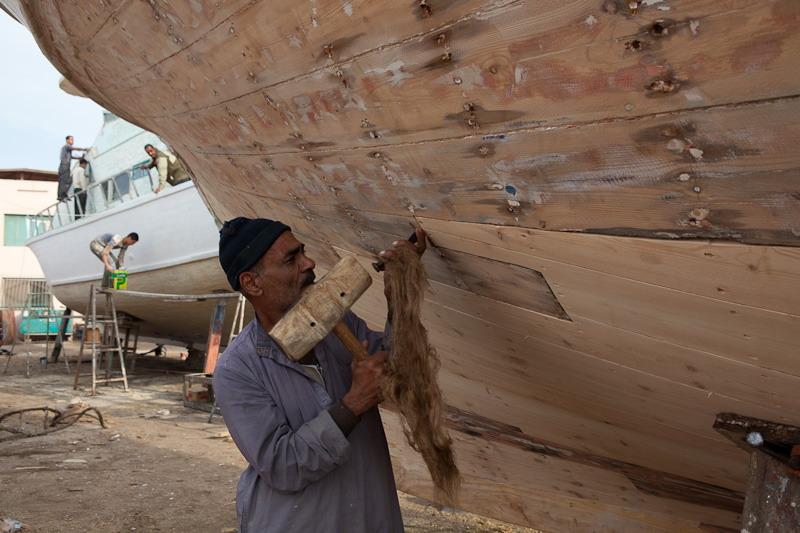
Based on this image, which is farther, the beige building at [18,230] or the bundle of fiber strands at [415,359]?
the beige building at [18,230]

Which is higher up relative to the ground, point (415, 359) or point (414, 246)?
point (414, 246)

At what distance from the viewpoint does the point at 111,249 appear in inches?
416

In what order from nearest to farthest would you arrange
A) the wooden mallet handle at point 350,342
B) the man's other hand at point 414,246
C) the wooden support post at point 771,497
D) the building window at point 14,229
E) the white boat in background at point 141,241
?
the wooden support post at point 771,497, the wooden mallet handle at point 350,342, the man's other hand at point 414,246, the white boat in background at point 141,241, the building window at point 14,229

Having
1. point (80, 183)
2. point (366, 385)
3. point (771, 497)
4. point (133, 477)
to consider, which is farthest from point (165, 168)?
point (771, 497)

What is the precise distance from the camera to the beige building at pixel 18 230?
26.3m

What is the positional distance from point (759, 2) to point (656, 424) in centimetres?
156

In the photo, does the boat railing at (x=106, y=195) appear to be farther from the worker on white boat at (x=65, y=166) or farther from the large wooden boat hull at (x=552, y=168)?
the large wooden boat hull at (x=552, y=168)

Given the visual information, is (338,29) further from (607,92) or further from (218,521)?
(218,521)

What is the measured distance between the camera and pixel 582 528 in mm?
3447

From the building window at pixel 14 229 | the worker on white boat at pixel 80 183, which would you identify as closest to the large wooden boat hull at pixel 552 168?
the worker on white boat at pixel 80 183

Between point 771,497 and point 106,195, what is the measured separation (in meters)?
11.8

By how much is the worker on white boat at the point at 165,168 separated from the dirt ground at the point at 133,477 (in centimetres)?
303

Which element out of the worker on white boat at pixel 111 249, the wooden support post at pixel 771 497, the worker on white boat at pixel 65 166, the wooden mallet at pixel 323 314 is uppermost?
the worker on white boat at pixel 65 166

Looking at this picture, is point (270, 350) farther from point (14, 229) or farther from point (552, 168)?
point (14, 229)
